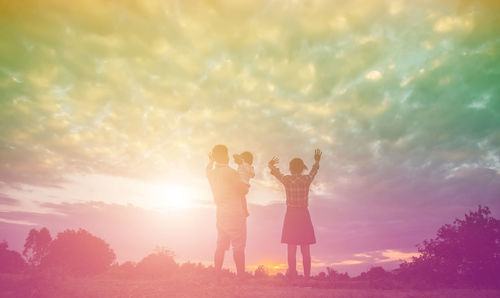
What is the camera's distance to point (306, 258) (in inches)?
358

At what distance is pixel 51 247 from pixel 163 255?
11.3 metres

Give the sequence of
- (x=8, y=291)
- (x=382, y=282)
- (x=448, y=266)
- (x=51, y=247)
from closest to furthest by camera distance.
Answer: (x=8, y=291) < (x=382, y=282) < (x=448, y=266) < (x=51, y=247)

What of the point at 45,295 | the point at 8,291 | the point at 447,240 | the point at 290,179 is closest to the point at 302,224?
the point at 290,179

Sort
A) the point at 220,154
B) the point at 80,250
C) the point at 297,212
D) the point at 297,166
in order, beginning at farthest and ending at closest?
the point at 80,250 < the point at 297,166 < the point at 297,212 < the point at 220,154

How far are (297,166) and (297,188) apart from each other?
692 mm

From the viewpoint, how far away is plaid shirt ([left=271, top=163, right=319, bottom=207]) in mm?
9422

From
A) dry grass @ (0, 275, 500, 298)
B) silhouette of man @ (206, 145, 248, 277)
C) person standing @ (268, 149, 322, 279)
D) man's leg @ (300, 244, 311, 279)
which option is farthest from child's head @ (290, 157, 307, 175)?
dry grass @ (0, 275, 500, 298)

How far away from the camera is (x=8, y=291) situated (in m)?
5.84

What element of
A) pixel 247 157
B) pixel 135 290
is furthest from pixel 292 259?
pixel 135 290

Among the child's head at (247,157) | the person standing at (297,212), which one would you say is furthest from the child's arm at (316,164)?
the child's head at (247,157)

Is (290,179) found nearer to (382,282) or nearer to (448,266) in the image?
(382,282)

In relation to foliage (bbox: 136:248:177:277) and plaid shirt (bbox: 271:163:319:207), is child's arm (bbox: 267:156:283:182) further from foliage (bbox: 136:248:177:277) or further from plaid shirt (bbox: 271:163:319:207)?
foliage (bbox: 136:248:177:277)

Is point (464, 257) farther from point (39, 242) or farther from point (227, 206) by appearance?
point (39, 242)

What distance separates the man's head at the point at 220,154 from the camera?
9031 mm
